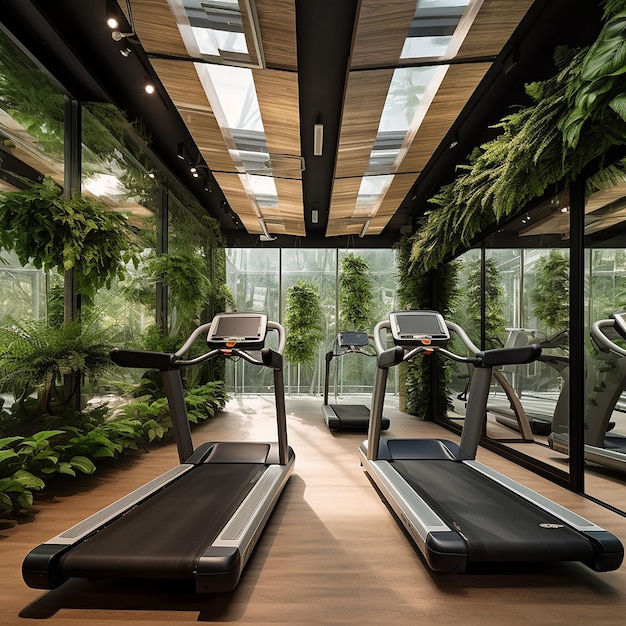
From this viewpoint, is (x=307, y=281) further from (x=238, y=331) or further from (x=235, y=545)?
(x=235, y=545)

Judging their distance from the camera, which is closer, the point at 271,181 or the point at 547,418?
the point at 547,418

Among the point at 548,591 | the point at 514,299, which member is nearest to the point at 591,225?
the point at 514,299

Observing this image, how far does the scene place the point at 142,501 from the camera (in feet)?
8.32

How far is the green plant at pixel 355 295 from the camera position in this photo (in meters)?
8.27

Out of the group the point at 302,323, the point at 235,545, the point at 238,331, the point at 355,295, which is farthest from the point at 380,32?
the point at 302,323

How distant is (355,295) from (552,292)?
471 centimetres

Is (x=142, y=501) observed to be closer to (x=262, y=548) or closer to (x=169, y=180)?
(x=262, y=548)

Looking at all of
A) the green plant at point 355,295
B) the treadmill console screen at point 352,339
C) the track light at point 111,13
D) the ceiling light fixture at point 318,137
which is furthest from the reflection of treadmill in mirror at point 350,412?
the track light at point 111,13

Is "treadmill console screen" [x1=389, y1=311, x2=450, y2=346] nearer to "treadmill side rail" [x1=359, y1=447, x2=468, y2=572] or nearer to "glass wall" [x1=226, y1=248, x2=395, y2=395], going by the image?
"treadmill side rail" [x1=359, y1=447, x2=468, y2=572]

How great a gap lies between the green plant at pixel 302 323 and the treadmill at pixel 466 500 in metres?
4.23

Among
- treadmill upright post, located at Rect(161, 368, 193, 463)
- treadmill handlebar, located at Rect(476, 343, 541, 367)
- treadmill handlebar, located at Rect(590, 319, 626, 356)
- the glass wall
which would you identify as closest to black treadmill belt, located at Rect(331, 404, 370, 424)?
the glass wall

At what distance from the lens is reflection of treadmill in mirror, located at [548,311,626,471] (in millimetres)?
3127

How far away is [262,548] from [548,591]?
151 centimetres

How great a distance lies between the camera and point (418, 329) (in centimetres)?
335
